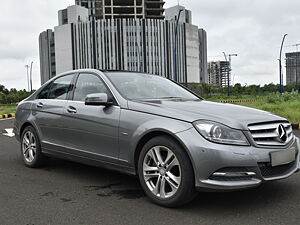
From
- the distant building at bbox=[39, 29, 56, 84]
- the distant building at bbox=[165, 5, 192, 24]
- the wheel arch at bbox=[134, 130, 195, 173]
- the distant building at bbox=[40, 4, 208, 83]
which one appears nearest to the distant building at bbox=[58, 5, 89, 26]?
the distant building at bbox=[40, 4, 208, 83]

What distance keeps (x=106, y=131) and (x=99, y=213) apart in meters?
Answer: 1.04

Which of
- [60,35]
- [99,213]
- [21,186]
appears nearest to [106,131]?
[99,213]

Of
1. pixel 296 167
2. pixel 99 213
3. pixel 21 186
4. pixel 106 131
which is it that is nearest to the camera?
pixel 99 213

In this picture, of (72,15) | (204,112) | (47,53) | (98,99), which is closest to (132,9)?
(72,15)

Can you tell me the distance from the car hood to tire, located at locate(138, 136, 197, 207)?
30 centimetres

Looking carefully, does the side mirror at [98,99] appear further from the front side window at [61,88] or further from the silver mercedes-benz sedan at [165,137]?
the front side window at [61,88]

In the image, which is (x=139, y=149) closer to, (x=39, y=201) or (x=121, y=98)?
(x=121, y=98)

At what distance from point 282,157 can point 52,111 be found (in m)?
3.20

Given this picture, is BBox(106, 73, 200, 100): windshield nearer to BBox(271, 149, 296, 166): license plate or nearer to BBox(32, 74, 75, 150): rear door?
BBox(32, 74, 75, 150): rear door

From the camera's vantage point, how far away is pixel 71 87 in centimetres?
518

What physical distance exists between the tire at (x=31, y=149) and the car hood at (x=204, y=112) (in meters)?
2.15

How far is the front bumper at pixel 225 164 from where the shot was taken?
3.39 meters

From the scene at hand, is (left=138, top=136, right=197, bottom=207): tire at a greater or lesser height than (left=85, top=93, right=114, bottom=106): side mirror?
lesser

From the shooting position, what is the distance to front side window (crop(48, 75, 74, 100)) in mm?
5247
